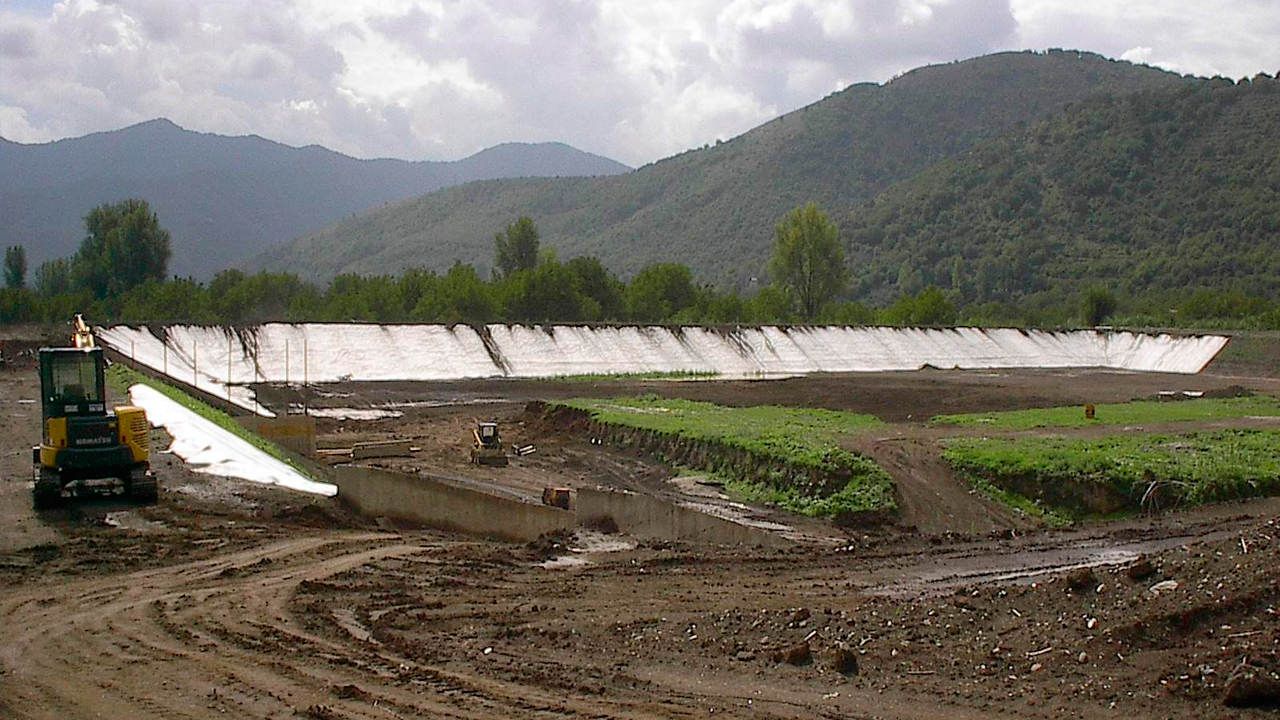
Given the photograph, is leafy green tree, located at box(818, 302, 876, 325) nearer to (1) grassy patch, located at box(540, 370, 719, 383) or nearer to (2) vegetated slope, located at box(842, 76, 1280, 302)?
(1) grassy patch, located at box(540, 370, 719, 383)

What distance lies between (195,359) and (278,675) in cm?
4016

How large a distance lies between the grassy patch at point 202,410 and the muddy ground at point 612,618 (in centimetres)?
555

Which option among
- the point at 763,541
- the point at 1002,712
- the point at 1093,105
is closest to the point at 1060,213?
the point at 1093,105

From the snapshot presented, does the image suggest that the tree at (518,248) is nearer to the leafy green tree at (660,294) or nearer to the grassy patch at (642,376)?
the leafy green tree at (660,294)

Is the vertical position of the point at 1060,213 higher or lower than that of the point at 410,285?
higher

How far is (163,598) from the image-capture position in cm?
1188

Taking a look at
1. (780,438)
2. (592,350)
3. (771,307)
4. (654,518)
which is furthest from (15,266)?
(654,518)

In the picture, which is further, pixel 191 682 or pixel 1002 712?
pixel 191 682

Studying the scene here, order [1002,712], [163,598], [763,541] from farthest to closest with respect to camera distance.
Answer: [763,541] < [163,598] < [1002,712]

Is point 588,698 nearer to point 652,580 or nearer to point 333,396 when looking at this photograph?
point 652,580

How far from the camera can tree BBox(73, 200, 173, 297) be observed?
3123 inches

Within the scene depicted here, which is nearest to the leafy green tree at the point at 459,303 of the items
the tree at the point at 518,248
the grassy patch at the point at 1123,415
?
the tree at the point at 518,248

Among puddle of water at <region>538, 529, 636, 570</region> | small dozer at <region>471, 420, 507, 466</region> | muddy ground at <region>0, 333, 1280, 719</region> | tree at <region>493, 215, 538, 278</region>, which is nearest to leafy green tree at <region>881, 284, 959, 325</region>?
tree at <region>493, 215, 538, 278</region>

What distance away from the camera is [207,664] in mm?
9242
